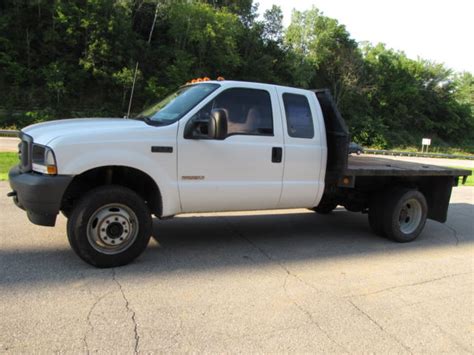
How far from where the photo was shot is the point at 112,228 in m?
4.62

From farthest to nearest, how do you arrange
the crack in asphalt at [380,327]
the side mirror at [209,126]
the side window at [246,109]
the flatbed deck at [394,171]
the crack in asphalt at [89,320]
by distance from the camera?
the flatbed deck at [394,171]
the side window at [246,109]
the side mirror at [209,126]
the crack in asphalt at [380,327]
the crack in asphalt at [89,320]

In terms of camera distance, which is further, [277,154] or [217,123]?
[277,154]

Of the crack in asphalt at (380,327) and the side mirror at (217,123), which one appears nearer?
the crack in asphalt at (380,327)

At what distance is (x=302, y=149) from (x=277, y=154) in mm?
400

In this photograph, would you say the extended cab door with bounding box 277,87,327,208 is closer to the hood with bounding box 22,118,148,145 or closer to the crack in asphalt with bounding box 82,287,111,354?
the hood with bounding box 22,118,148,145

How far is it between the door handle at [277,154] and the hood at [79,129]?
1593 millimetres

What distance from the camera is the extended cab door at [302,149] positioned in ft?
18.3

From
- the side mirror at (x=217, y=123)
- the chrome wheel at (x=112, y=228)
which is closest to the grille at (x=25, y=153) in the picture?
the chrome wheel at (x=112, y=228)

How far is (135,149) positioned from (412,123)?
59.8 meters

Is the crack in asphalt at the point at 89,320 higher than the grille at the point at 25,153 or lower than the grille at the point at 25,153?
lower

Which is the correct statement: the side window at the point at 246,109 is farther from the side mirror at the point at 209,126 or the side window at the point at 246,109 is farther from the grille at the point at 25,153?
the grille at the point at 25,153

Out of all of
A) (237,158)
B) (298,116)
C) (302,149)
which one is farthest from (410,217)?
(237,158)

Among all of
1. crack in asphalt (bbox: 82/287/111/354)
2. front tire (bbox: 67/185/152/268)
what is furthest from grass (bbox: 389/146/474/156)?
crack in asphalt (bbox: 82/287/111/354)

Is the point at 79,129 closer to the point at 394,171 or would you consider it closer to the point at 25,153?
the point at 25,153
